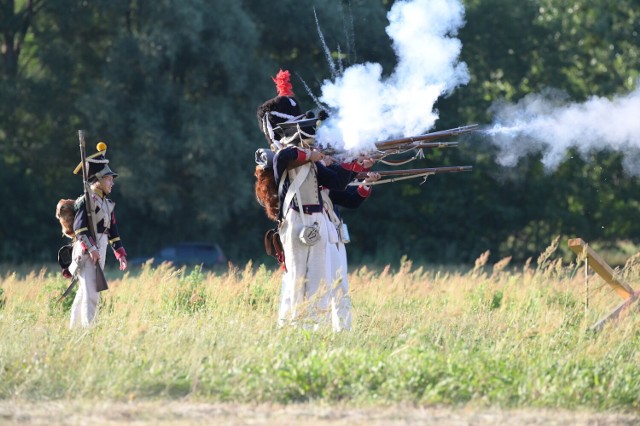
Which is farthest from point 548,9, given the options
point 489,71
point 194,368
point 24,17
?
point 194,368

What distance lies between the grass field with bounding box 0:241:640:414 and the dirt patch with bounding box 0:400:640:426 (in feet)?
0.55

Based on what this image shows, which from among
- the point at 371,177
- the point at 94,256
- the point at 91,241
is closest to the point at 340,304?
the point at 371,177

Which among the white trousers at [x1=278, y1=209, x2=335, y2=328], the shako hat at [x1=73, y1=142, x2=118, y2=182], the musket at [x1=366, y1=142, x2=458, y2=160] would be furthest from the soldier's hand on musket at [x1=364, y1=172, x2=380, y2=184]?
the shako hat at [x1=73, y1=142, x2=118, y2=182]

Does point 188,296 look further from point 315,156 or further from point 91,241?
point 315,156

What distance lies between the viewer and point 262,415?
7254 mm

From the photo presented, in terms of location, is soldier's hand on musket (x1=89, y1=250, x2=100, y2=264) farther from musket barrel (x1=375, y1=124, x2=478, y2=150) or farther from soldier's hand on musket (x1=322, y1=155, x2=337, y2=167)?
musket barrel (x1=375, y1=124, x2=478, y2=150)

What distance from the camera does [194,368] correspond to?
26.7 feet

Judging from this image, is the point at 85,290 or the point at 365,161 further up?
the point at 365,161

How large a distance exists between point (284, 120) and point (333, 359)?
268cm

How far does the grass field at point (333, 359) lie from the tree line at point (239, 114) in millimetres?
17000

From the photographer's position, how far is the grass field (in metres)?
7.79

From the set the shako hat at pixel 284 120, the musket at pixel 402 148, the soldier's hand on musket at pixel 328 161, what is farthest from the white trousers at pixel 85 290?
the musket at pixel 402 148

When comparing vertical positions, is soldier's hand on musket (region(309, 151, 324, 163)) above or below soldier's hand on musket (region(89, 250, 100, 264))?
above

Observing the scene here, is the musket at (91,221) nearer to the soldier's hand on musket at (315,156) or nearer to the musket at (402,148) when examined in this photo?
the soldier's hand on musket at (315,156)
